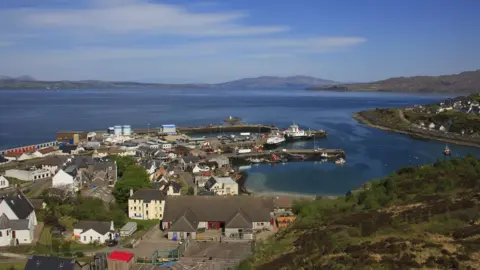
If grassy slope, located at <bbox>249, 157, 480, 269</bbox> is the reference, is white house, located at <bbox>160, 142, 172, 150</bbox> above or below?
below

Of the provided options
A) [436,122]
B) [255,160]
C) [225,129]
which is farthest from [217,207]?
[436,122]

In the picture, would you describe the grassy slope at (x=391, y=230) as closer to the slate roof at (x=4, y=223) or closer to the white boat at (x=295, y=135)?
the slate roof at (x=4, y=223)

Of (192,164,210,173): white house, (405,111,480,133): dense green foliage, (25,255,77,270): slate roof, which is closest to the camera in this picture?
(25,255,77,270): slate roof

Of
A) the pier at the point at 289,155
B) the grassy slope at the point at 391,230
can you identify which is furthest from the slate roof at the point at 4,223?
the pier at the point at 289,155

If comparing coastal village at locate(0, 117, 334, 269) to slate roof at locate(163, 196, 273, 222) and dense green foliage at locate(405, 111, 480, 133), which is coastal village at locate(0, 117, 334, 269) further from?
dense green foliage at locate(405, 111, 480, 133)

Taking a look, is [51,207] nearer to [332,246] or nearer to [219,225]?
[219,225]

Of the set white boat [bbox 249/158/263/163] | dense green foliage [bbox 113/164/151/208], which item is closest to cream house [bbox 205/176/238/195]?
dense green foliage [bbox 113/164/151/208]

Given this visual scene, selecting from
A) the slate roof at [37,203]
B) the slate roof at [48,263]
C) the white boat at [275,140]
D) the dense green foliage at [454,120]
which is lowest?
the white boat at [275,140]
